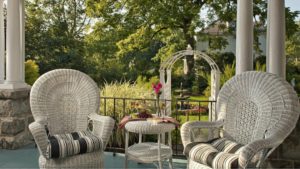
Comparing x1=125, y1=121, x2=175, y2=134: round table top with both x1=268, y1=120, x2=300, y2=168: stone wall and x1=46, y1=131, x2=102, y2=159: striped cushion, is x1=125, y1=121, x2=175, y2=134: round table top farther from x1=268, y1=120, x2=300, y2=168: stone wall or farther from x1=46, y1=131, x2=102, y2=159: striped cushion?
x1=268, y1=120, x2=300, y2=168: stone wall

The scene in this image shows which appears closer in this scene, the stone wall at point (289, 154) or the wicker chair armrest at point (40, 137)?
the wicker chair armrest at point (40, 137)

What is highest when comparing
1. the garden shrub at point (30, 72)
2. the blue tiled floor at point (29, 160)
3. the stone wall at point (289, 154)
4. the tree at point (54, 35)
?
the tree at point (54, 35)

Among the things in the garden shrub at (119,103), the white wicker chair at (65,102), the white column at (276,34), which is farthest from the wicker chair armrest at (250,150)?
the garden shrub at (119,103)

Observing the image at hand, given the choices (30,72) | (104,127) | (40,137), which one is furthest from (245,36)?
(30,72)

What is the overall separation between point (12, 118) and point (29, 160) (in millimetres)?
Answer: 784

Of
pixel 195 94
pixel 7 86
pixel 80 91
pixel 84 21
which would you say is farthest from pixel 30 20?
pixel 80 91

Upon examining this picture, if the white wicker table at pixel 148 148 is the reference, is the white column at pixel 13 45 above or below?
above

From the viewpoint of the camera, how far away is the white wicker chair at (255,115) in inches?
102

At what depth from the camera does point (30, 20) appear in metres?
14.2

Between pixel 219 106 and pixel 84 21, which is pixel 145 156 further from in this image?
pixel 84 21

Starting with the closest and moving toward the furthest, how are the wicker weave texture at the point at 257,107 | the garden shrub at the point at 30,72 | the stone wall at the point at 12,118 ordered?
the wicker weave texture at the point at 257,107, the stone wall at the point at 12,118, the garden shrub at the point at 30,72

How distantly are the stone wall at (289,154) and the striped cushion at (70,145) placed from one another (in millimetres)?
1803

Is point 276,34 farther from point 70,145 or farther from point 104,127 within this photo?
point 70,145

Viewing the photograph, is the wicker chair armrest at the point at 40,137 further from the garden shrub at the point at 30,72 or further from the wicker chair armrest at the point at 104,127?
the garden shrub at the point at 30,72
